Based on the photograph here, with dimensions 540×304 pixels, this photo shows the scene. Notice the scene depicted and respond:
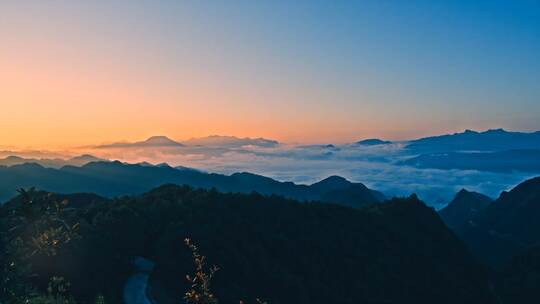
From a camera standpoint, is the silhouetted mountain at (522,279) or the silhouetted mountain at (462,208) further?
the silhouetted mountain at (462,208)

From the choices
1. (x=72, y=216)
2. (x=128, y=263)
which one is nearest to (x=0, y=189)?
(x=72, y=216)

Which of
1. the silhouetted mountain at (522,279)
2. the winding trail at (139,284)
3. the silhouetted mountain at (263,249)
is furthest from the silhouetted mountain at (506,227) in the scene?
the winding trail at (139,284)

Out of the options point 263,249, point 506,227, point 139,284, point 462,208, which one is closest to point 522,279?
point 506,227

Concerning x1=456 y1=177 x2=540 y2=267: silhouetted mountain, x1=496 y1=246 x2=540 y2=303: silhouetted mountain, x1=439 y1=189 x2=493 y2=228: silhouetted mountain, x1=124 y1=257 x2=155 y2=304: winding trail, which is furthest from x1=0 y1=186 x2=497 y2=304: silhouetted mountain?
x1=439 y1=189 x2=493 y2=228: silhouetted mountain

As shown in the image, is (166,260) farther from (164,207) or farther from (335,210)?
(335,210)

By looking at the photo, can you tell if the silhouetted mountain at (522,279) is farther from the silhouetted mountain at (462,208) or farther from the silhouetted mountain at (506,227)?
the silhouetted mountain at (462,208)
